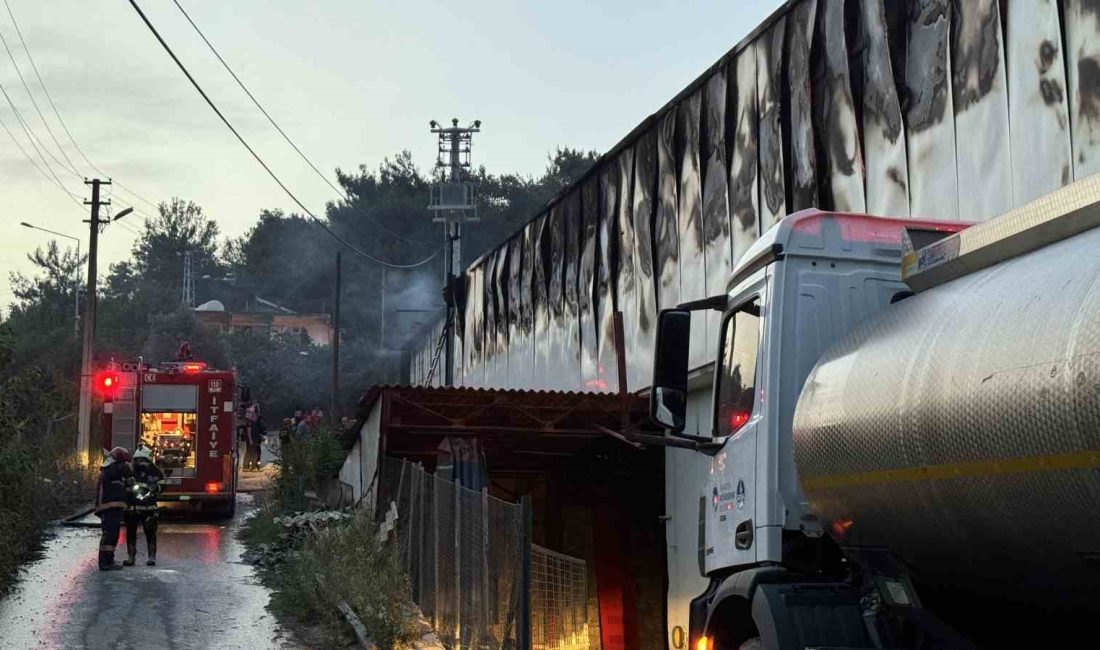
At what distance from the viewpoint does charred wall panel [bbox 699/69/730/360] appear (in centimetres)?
1709

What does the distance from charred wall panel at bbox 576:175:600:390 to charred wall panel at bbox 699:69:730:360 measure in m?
5.65

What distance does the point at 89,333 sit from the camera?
3653 centimetres

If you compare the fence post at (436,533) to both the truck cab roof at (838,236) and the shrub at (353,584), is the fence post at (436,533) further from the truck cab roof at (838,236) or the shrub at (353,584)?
the truck cab roof at (838,236)

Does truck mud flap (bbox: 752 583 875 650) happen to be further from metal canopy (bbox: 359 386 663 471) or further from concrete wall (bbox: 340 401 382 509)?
concrete wall (bbox: 340 401 382 509)

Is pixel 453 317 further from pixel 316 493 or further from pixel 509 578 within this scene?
pixel 509 578

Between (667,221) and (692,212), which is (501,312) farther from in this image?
(692,212)

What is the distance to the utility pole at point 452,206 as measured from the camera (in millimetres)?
40688

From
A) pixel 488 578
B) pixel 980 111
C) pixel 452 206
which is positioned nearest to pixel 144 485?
pixel 488 578

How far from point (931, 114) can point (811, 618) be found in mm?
7578

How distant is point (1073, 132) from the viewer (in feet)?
33.8

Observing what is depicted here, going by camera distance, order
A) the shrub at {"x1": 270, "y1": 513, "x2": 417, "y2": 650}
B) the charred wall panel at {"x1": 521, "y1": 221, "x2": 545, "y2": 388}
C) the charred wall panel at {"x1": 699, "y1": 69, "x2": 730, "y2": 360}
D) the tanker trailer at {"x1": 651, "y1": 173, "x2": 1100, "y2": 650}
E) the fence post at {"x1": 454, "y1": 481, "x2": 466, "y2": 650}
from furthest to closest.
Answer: the charred wall panel at {"x1": 521, "y1": 221, "x2": 545, "y2": 388}, the charred wall panel at {"x1": 699, "y1": 69, "x2": 730, "y2": 360}, the shrub at {"x1": 270, "y1": 513, "x2": 417, "y2": 650}, the fence post at {"x1": 454, "y1": 481, "x2": 466, "y2": 650}, the tanker trailer at {"x1": 651, "y1": 173, "x2": 1100, "y2": 650}

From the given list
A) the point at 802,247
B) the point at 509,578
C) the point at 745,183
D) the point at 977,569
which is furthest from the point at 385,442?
→ the point at 977,569

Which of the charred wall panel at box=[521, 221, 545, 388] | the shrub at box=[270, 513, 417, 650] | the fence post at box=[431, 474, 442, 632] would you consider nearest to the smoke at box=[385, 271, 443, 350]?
the charred wall panel at box=[521, 221, 545, 388]

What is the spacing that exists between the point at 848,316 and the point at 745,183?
10.0m
